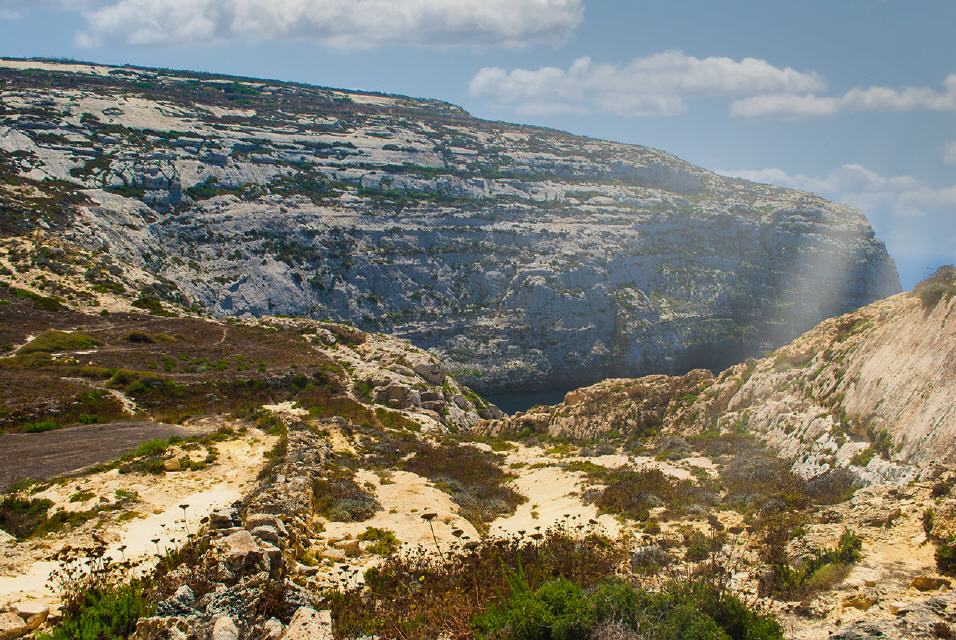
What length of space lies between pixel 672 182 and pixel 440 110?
70.5 m

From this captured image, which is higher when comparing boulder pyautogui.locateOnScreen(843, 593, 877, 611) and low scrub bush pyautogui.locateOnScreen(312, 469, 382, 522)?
boulder pyautogui.locateOnScreen(843, 593, 877, 611)

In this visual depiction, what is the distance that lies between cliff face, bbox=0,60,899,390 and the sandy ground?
197 feet

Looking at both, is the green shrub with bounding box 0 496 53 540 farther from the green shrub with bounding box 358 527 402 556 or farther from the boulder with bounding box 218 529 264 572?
the green shrub with bounding box 358 527 402 556

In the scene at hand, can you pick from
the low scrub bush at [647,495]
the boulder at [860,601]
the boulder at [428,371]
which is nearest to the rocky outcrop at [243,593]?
the boulder at [860,601]

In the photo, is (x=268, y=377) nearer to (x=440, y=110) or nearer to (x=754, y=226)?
(x=754, y=226)

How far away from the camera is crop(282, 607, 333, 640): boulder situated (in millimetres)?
8844

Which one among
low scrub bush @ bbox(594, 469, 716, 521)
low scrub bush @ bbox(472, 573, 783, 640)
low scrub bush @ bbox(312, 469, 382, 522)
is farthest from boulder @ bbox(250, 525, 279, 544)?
low scrub bush @ bbox(594, 469, 716, 521)

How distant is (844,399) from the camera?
889 inches

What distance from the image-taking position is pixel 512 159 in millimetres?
145500

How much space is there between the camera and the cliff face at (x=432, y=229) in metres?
96.1

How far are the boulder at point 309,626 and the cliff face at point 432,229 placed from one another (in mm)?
73104

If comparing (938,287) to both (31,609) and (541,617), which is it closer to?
(541,617)

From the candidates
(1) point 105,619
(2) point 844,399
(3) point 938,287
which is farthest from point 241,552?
(3) point 938,287

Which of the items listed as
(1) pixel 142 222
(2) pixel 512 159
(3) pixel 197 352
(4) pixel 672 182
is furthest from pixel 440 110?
(3) pixel 197 352
